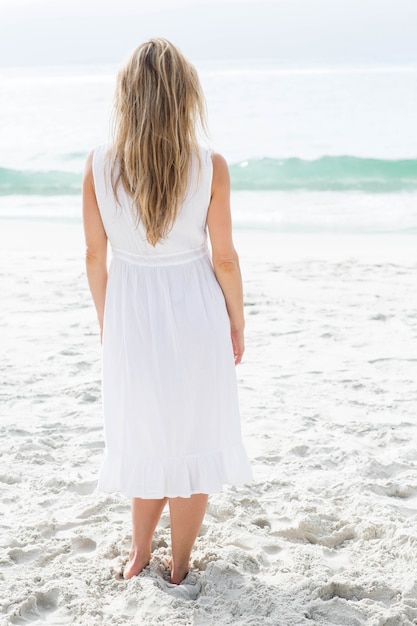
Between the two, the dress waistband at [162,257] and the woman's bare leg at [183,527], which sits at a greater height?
the dress waistband at [162,257]

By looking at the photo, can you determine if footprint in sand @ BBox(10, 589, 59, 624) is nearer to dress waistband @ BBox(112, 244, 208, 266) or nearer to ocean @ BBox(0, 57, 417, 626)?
ocean @ BBox(0, 57, 417, 626)

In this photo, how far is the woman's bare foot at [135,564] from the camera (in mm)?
2752

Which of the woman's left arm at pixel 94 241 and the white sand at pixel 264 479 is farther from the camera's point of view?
the white sand at pixel 264 479

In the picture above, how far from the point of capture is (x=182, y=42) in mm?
54500

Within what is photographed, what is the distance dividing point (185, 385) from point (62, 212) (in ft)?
32.9

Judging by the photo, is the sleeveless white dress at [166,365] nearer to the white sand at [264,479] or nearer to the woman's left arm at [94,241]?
the woman's left arm at [94,241]

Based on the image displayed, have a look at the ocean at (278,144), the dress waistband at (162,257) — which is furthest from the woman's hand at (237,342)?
the ocean at (278,144)

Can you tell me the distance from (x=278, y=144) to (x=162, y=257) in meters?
17.7

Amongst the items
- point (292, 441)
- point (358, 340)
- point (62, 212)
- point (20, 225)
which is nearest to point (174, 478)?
point (292, 441)

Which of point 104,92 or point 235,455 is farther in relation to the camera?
point 104,92

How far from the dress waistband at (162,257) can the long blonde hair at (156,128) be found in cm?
13

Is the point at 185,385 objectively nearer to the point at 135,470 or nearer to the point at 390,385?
the point at 135,470

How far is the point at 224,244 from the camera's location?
241 cm

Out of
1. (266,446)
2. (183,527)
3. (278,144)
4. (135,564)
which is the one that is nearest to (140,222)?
(183,527)
